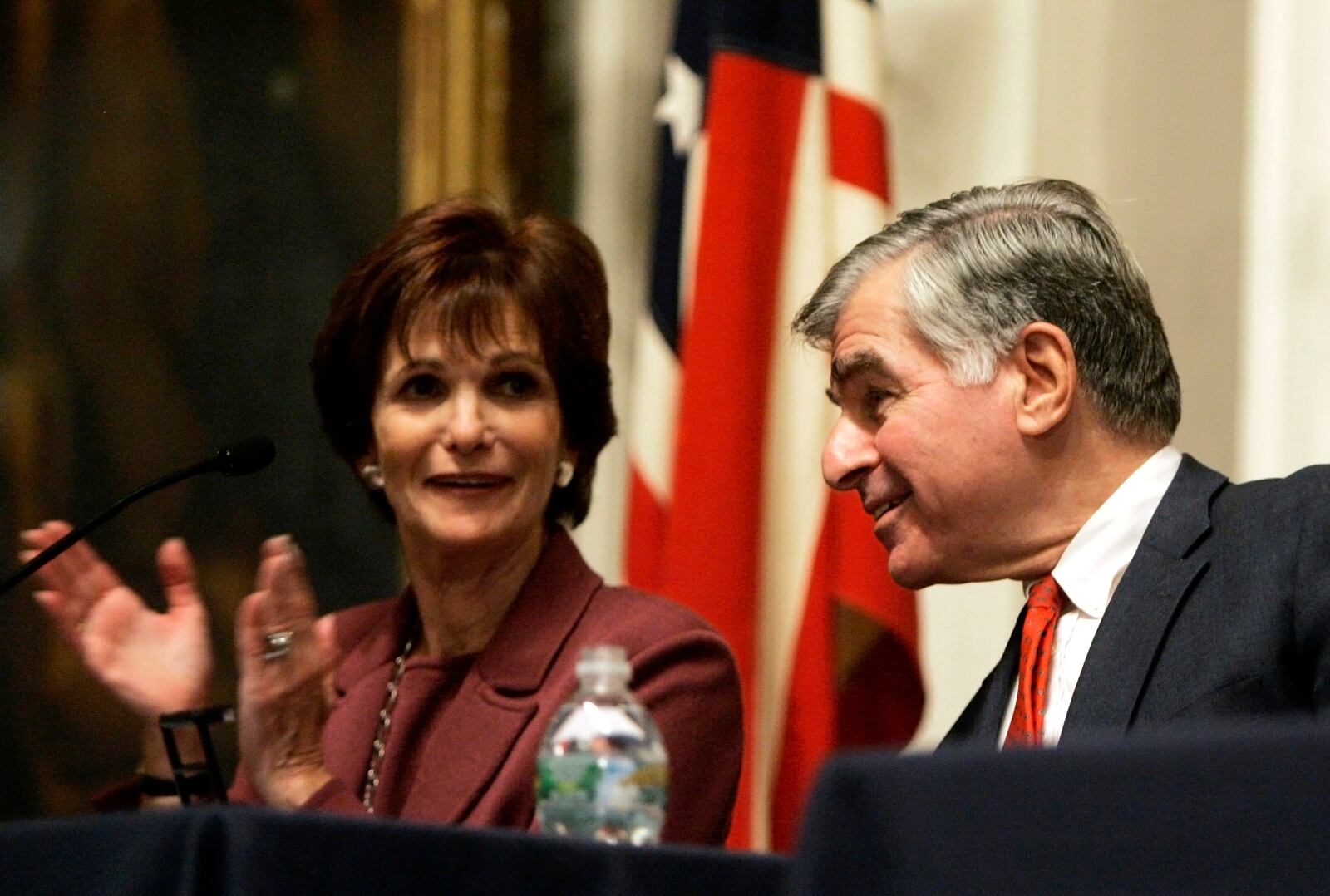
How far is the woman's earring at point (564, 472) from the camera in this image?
2.98 metres

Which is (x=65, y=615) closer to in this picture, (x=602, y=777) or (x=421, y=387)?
(x=421, y=387)

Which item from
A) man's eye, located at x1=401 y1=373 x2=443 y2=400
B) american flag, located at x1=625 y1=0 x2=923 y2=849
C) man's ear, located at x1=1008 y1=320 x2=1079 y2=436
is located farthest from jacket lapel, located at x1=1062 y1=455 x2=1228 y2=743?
american flag, located at x1=625 y1=0 x2=923 y2=849

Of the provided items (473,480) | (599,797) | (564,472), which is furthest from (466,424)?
(599,797)

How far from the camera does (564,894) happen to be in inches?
56.6

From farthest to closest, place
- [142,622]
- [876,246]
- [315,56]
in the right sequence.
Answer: [315,56]
[142,622]
[876,246]

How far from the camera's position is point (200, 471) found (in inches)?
90.6

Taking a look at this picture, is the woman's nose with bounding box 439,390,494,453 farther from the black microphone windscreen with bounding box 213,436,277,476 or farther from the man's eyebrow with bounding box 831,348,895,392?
the man's eyebrow with bounding box 831,348,895,392

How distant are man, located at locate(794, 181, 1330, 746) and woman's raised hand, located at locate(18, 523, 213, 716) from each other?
3.05ft

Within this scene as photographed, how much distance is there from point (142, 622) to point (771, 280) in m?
1.73

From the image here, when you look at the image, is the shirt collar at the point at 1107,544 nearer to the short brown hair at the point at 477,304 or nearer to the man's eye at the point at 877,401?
the man's eye at the point at 877,401

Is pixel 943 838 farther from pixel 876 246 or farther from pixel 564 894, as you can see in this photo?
pixel 876 246

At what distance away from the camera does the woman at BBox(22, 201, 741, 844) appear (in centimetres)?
256

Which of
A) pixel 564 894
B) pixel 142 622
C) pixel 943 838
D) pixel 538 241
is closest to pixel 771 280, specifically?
pixel 538 241

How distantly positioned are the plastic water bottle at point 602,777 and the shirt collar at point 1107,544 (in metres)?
0.71
